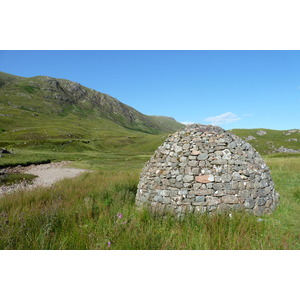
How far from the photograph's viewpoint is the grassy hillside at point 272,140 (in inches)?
1914

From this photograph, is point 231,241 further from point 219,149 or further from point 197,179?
point 219,149

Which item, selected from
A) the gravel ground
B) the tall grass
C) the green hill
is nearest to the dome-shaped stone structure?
the tall grass

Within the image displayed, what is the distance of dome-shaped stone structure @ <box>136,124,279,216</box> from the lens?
6695 mm

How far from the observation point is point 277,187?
11.0 m

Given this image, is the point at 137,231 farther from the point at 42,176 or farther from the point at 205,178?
the point at 42,176

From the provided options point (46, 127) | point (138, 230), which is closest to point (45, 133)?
point (46, 127)

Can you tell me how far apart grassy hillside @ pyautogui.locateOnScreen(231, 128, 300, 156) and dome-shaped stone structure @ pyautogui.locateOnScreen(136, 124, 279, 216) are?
44708 millimetres

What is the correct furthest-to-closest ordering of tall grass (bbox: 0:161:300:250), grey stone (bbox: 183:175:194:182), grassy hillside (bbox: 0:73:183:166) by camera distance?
grassy hillside (bbox: 0:73:183:166) → grey stone (bbox: 183:175:194:182) → tall grass (bbox: 0:161:300:250)

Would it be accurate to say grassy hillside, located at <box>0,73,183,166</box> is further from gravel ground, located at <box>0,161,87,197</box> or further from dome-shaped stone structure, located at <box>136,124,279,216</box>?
dome-shaped stone structure, located at <box>136,124,279,216</box>

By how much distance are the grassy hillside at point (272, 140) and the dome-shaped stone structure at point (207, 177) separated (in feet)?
147

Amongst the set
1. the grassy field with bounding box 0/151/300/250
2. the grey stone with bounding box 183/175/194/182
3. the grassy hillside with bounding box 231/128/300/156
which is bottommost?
the grassy field with bounding box 0/151/300/250

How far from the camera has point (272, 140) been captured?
175 feet

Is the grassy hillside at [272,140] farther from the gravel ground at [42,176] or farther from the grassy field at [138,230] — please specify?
the grassy field at [138,230]

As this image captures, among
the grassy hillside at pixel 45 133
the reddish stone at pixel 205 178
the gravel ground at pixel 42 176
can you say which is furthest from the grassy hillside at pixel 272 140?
the reddish stone at pixel 205 178
